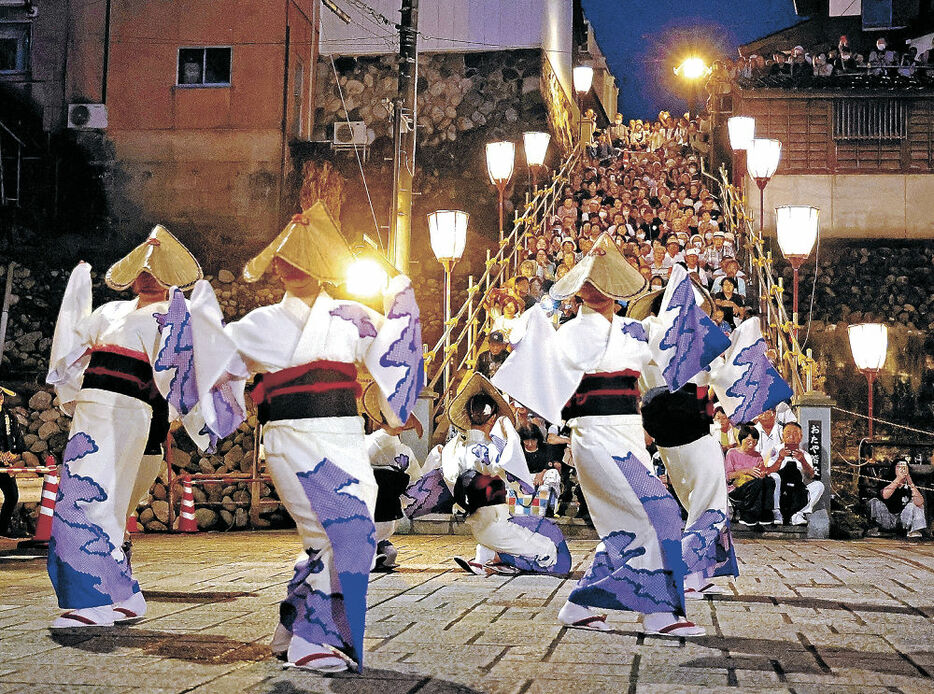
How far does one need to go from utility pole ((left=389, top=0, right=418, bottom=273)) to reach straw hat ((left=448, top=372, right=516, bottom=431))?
400 centimetres

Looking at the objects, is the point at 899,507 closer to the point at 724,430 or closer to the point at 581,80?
the point at 724,430

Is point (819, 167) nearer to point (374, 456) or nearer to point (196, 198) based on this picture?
point (196, 198)

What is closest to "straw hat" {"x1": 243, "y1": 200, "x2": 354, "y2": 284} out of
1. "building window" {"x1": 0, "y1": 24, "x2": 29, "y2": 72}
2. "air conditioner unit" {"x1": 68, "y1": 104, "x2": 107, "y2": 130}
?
"air conditioner unit" {"x1": 68, "y1": 104, "x2": 107, "y2": 130}

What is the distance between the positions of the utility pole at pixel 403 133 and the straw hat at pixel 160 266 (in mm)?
5256

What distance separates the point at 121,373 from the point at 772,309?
8969mm

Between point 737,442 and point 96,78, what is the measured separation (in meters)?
12.3

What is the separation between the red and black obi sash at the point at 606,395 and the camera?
5.80 meters

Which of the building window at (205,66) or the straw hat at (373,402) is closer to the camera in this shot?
the straw hat at (373,402)

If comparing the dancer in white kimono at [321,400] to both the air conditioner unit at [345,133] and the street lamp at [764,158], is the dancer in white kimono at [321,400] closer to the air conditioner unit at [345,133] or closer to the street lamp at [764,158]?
the street lamp at [764,158]

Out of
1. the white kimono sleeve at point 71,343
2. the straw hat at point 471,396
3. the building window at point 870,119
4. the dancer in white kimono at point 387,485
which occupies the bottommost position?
the dancer in white kimono at point 387,485

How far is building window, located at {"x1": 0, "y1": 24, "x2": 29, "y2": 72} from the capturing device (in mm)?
18344

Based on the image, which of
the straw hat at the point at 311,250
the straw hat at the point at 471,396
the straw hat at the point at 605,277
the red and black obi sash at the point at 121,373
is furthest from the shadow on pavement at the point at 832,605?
the red and black obi sash at the point at 121,373

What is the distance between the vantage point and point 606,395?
581cm

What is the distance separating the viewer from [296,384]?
4.75 metres
